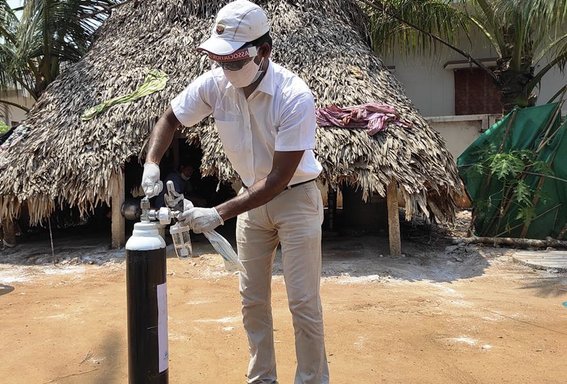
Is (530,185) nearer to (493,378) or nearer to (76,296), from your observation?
(493,378)

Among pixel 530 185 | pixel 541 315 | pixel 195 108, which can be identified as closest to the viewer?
pixel 195 108

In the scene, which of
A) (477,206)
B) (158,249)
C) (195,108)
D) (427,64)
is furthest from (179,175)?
(427,64)

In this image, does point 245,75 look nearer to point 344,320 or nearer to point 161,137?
point 161,137

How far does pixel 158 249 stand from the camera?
72.8 inches

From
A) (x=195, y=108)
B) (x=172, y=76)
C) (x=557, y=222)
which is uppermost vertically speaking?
(x=172, y=76)

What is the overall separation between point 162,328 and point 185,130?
5206 mm

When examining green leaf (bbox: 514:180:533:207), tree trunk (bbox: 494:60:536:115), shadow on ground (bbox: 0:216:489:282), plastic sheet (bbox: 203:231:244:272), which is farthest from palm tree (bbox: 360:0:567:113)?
plastic sheet (bbox: 203:231:244:272)

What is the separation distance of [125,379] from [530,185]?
5.97 metres

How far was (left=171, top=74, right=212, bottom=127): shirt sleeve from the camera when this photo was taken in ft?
7.74

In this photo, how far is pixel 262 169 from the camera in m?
2.26

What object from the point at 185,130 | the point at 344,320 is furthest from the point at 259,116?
the point at 185,130

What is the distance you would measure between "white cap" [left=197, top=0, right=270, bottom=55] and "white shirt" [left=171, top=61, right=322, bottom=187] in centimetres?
20

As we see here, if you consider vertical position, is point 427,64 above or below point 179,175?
above

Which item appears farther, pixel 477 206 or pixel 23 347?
pixel 477 206
